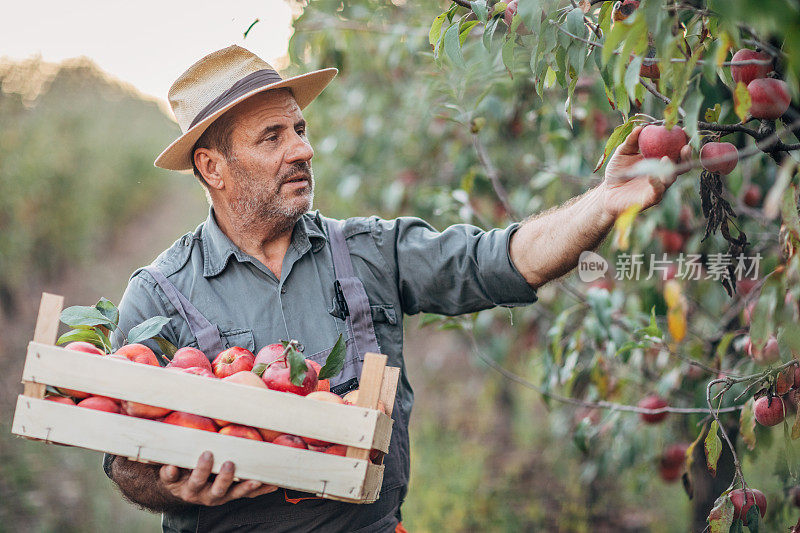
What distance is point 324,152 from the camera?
4328 mm

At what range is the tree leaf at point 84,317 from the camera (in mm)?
1647

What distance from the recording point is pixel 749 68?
1304 mm

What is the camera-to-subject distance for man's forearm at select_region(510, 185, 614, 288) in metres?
1.64

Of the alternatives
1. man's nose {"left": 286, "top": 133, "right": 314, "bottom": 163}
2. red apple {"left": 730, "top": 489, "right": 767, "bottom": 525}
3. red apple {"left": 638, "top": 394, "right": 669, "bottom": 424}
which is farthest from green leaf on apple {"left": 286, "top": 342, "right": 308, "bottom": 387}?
red apple {"left": 638, "top": 394, "right": 669, "bottom": 424}

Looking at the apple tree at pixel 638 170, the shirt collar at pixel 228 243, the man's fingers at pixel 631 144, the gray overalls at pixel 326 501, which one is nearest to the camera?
the apple tree at pixel 638 170

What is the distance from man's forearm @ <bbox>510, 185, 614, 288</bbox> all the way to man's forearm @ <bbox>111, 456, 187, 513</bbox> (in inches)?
38.4

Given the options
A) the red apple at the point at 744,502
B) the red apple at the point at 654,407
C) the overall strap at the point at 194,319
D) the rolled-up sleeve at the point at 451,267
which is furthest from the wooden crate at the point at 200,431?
the red apple at the point at 654,407

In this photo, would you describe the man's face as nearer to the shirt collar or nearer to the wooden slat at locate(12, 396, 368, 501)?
the shirt collar

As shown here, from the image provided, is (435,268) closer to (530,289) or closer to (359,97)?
(530,289)

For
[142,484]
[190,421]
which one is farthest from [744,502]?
[142,484]

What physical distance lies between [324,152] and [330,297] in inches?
97.9

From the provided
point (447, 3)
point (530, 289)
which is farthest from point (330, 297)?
point (447, 3)

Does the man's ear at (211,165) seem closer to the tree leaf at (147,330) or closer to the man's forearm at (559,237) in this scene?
the tree leaf at (147,330)

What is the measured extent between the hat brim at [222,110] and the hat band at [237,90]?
0.09 ft
